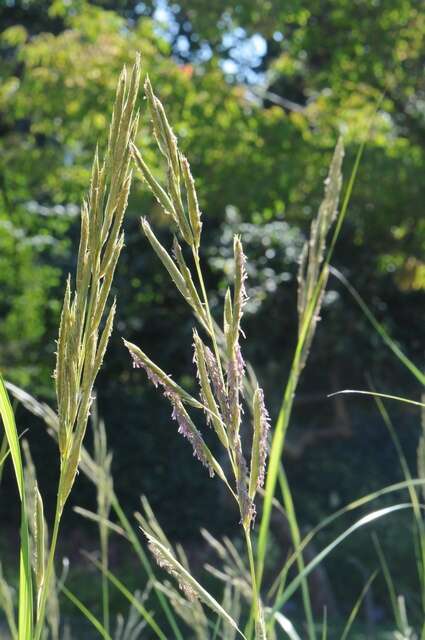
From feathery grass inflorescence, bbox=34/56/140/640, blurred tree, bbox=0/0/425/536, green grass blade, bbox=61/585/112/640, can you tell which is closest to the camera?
feathery grass inflorescence, bbox=34/56/140/640

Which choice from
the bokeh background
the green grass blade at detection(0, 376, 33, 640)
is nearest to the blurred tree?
the bokeh background

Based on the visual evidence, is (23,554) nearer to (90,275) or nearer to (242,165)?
(90,275)

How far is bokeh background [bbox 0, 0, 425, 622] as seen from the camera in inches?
275

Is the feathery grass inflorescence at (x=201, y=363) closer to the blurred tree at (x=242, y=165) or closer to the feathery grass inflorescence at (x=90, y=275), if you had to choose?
the feathery grass inflorescence at (x=90, y=275)

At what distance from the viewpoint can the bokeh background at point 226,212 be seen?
6996 millimetres

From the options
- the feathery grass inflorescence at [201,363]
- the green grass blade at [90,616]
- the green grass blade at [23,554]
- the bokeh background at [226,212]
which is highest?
the feathery grass inflorescence at [201,363]

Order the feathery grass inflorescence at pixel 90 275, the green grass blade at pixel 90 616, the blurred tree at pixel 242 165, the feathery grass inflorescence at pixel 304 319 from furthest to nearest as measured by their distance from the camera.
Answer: the blurred tree at pixel 242 165, the green grass blade at pixel 90 616, the feathery grass inflorescence at pixel 304 319, the feathery grass inflorescence at pixel 90 275

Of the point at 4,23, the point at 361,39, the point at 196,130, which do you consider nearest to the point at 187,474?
the point at 196,130

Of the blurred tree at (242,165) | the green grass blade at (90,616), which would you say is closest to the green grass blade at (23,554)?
the green grass blade at (90,616)

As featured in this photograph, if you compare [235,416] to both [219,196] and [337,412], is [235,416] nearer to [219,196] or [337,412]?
[219,196]

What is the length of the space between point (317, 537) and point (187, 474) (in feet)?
4.18

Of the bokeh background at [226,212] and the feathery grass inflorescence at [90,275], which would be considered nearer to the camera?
the feathery grass inflorescence at [90,275]

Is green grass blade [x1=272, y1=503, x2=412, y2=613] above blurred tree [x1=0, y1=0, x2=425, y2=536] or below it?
above

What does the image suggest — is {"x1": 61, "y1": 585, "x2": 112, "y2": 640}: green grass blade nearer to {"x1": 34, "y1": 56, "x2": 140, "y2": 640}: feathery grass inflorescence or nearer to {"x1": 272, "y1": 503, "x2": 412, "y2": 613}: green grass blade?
{"x1": 272, "y1": 503, "x2": 412, "y2": 613}: green grass blade
